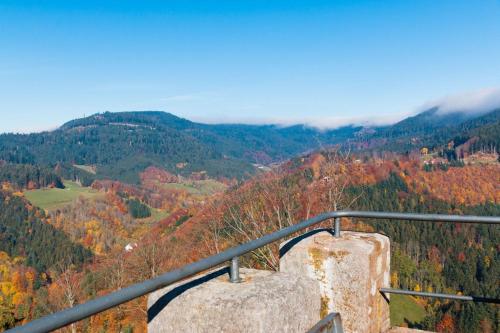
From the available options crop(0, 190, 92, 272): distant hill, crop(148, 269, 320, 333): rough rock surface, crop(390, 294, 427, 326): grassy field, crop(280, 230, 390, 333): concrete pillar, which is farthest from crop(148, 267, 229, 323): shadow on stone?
crop(0, 190, 92, 272): distant hill

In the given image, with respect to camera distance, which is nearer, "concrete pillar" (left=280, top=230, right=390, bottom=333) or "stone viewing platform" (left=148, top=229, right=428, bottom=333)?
"stone viewing platform" (left=148, top=229, right=428, bottom=333)

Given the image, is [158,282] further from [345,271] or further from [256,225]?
[256,225]

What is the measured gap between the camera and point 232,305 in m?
2.16

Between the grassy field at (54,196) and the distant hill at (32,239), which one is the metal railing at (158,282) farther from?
the grassy field at (54,196)

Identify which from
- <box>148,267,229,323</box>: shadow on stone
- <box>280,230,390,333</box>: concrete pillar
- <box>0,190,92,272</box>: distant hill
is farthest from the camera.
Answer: <box>0,190,92,272</box>: distant hill

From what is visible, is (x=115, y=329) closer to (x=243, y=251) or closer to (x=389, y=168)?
(x=243, y=251)

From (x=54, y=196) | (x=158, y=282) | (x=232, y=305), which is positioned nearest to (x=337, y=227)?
(x=232, y=305)

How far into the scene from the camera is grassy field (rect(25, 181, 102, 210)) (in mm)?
154125

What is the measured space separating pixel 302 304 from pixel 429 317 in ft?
267

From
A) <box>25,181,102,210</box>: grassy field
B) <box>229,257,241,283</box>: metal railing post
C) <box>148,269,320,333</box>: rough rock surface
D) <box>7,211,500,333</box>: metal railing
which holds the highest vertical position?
<box>7,211,500,333</box>: metal railing

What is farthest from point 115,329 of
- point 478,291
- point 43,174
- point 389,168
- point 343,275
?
point 43,174

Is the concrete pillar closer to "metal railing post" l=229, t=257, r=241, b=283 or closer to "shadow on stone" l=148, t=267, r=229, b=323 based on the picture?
"metal railing post" l=229, t=257, r=241, b=283

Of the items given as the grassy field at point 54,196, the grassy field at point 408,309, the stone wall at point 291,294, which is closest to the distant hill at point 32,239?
the grassy field at point 54,196

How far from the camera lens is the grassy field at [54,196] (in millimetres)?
154125
